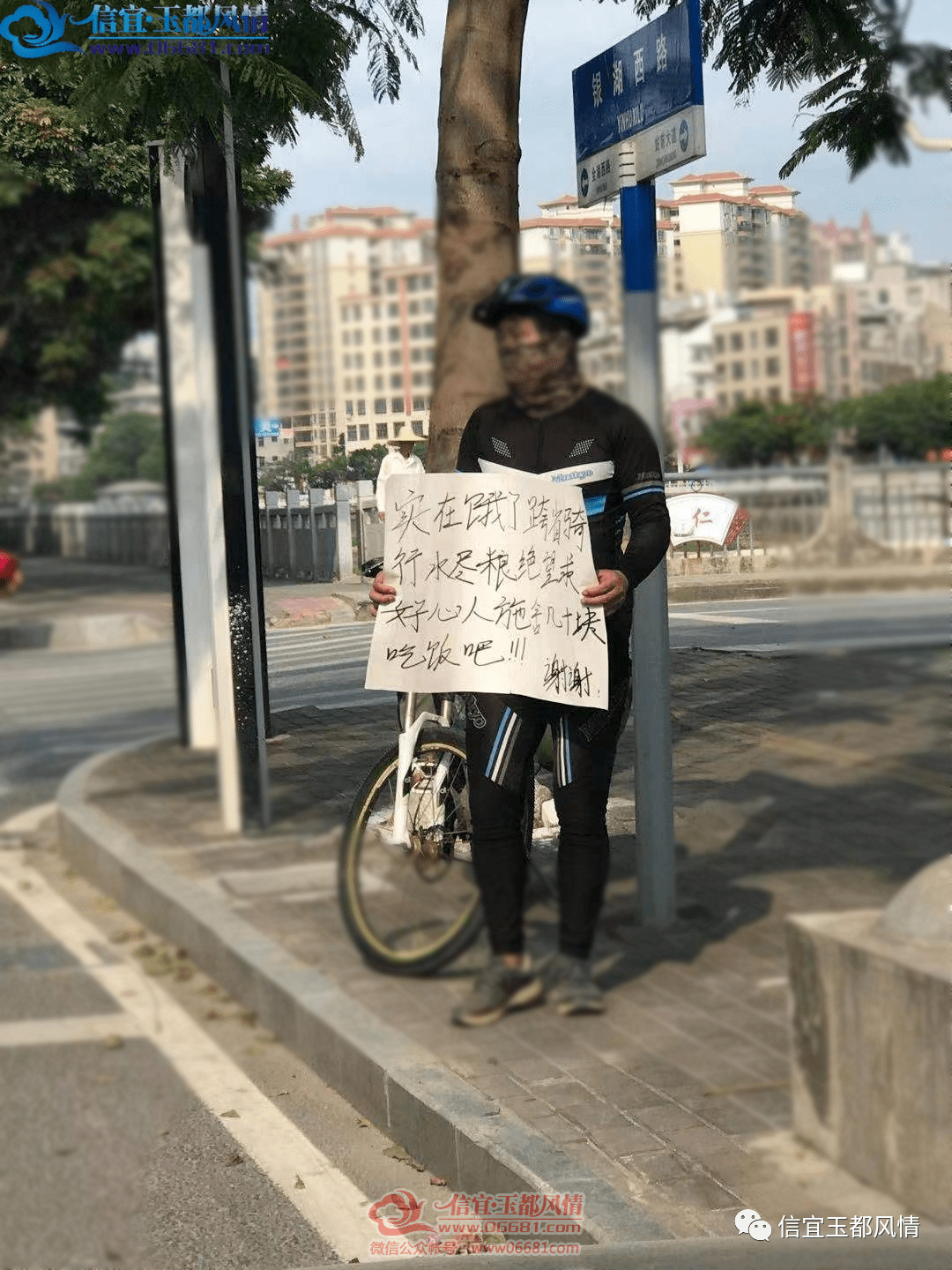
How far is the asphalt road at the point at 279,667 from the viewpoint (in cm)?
167

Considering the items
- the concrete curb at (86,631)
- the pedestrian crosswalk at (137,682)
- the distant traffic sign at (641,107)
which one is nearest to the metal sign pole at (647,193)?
the distant traffic sign at (641,107)

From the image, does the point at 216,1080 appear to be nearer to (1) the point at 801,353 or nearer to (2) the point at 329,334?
(2) the point at 329,334

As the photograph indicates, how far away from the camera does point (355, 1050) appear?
85.5 inches

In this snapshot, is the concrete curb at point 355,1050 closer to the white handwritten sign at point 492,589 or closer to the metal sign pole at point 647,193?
the metal sign pole at point 647,193

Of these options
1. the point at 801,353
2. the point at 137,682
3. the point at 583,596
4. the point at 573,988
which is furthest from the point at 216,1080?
the point at 801,353

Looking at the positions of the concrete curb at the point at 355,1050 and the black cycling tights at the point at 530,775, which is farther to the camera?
the concrete curb at the point at 355,1050

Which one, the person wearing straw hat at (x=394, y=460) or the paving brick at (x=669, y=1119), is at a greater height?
the person wearing straw hat at (x=394, y=460)

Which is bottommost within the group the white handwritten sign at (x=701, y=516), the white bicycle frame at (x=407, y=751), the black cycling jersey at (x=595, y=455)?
the white bicycle frame at (x=407, y=751)

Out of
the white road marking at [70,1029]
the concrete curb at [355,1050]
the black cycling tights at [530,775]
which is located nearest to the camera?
the black cycling tights at [530,775]

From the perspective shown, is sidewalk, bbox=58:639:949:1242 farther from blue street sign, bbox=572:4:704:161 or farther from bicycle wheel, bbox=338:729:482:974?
blue street sign, bbox=572:4:704:161

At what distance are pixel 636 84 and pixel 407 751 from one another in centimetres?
78

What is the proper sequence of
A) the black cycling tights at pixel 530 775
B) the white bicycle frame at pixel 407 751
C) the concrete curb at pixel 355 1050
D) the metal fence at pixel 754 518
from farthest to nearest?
the concrete curb at pixel 355 1050, the white bicycle frame at pixel 407 751, the black cycling tights at pixel 530 775, the metal fence at pixel 754 518

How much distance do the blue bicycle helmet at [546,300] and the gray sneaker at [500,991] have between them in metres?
0.75

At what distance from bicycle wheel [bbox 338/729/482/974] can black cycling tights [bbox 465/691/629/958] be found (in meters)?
0.11
